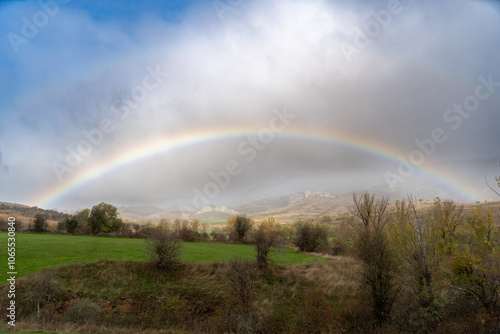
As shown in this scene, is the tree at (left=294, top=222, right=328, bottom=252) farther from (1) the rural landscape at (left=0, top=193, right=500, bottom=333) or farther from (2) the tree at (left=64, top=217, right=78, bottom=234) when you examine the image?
(2) the tree at (left=64, top=217, right=78, bottom=234)

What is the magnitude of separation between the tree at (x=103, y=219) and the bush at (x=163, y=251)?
129 ft

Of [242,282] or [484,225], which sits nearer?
[242,282]

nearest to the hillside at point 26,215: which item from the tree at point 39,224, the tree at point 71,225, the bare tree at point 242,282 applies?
the tree at point 39,224

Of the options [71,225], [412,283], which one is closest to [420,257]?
[412,283]

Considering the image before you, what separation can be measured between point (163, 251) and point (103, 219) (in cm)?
4320

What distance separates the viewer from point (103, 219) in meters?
63.1

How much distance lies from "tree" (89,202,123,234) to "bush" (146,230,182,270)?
3930cm

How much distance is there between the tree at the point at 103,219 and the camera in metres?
61.3

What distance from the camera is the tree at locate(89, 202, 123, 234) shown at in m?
61.3

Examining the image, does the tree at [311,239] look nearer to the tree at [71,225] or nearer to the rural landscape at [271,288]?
the rural landscape at [271,288]

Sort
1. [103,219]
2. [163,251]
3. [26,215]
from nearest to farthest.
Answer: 1. [163,251]
2. [103,219]
3. [26,215]

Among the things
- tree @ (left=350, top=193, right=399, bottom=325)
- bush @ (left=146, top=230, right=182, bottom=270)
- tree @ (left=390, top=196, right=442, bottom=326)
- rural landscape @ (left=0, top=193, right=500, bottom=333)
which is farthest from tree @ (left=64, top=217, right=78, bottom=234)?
tree @ (left=390, top=196, right=442, bottom=326)

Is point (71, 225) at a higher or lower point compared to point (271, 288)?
higher

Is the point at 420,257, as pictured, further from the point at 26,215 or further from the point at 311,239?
the point at 26,215
